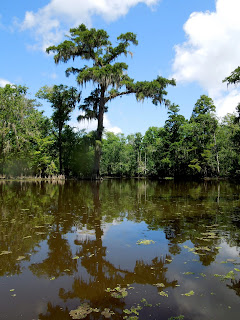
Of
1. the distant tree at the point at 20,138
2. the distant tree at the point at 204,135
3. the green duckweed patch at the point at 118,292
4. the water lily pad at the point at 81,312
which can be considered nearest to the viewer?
the water lily pad at the point at 81,312

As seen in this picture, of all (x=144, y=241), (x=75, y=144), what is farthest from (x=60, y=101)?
(x=144, y=241)

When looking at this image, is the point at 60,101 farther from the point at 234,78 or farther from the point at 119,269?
the point at 119,269

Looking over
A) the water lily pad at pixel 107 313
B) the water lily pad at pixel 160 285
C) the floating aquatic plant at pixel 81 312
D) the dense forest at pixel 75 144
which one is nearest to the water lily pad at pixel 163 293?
the water lily pad at pixel 160 285

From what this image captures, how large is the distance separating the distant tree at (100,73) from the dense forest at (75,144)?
10.0 ft

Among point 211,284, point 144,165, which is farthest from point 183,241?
point 144,165

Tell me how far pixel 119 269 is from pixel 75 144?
34924mm

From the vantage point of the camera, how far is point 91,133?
28719 mm

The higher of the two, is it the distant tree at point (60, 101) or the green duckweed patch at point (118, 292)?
the distant tree at point (60, 101)

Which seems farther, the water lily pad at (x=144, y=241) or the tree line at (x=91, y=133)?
the tree line at (x=91, y=133)

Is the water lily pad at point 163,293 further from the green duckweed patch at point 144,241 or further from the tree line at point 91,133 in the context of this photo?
the tree line at point 91,133

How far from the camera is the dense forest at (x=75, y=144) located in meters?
33.2

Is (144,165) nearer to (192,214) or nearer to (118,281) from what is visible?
(192,214)

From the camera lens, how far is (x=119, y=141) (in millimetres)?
67688

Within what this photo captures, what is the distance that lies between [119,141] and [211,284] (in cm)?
6467
